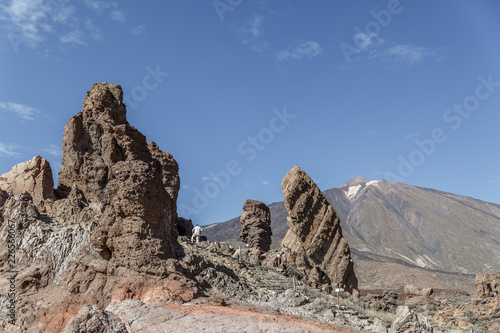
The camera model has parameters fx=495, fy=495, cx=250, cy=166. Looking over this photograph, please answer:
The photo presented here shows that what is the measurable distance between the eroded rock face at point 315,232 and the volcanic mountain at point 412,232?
4044 cm

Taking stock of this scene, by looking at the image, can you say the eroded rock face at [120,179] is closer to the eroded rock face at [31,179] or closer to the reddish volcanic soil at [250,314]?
the eroded rock face at [31,179]

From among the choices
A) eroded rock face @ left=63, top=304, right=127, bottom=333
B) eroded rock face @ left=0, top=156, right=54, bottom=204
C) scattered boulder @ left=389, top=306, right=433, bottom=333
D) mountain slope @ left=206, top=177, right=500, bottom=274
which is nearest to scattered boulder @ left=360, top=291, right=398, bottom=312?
scattered boulder @ left=389, top=306, right=433, bottom=333

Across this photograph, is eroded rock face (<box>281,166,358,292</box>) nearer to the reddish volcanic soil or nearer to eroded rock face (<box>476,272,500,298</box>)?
eroded rock face (<box>476,272,500,298</box>)

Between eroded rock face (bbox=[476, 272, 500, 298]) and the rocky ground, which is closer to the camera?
the rocky ground

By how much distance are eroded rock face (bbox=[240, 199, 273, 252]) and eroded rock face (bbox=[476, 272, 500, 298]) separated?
13282 millimetres

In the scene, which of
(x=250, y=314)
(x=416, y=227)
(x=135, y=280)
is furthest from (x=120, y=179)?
(x=416, y=227)

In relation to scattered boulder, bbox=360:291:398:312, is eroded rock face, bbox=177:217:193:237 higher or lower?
higher

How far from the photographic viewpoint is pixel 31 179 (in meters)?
26.8

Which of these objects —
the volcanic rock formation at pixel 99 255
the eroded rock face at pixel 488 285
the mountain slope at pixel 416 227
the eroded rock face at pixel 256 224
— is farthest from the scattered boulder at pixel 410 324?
the mountain slope at pixel 416 227

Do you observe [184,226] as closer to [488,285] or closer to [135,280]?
[135,280]

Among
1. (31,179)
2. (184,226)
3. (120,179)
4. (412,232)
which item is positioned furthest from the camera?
(412,232)

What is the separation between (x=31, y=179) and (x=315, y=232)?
15.5 metres

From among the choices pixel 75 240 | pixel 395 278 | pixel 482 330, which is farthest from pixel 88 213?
pixel 395 278

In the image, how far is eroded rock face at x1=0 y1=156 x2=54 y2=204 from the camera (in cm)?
2556
